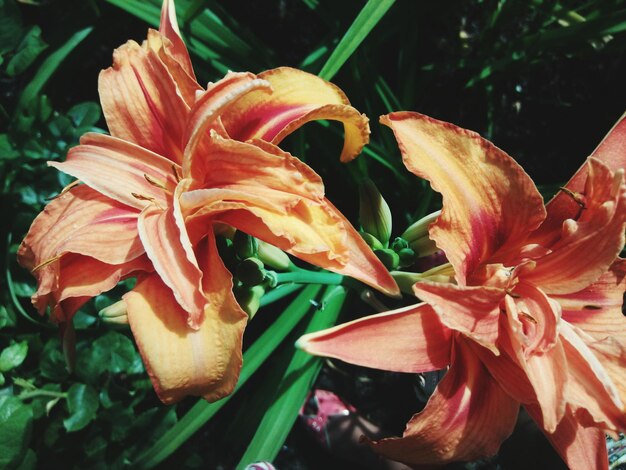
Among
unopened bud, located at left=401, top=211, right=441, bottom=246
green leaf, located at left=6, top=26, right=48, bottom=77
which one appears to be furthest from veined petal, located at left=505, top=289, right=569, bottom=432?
green leaf, located at left=6, top=26, right=48, bottom=77

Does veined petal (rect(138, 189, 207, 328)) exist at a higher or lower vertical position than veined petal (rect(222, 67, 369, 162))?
lower

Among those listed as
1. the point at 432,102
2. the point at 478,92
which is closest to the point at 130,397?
the point at 432,102

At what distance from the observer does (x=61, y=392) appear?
145 cm

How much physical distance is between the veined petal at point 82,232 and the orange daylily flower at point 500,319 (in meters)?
0.30

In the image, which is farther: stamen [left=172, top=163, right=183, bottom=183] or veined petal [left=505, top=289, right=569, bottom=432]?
stamen [left=172, top=163, right=183, bottom=183]

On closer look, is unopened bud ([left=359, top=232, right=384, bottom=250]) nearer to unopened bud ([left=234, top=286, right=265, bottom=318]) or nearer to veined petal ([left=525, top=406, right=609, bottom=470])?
unopened bud ([left=234, top=286, right=265, bottom=318])

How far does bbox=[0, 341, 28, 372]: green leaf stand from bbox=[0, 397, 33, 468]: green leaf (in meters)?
0.10

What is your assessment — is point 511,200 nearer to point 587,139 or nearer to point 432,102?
point 432,102

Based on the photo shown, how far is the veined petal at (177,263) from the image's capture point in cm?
71

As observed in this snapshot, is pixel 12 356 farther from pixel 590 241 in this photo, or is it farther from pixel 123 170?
pixel 590 241

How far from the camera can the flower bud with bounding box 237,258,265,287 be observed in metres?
0.91

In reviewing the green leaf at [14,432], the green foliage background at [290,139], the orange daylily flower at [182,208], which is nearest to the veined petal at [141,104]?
the orange daylily flower at [182,208]

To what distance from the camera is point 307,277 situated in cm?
109

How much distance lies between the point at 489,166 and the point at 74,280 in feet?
2.01
